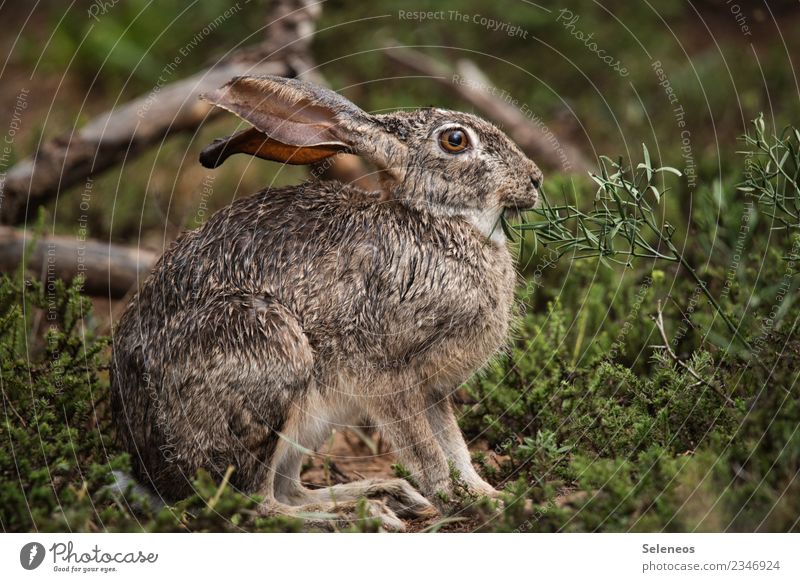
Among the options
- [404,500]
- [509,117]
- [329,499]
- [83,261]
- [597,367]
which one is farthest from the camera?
[509,117]

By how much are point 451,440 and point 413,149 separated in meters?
1.66

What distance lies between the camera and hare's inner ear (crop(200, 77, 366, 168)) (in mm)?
5020

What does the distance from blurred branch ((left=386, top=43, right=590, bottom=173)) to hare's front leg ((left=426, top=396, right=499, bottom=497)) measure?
16.9ft

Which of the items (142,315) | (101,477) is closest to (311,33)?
(142,315)

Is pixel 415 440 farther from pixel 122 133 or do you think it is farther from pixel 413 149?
pixel 122 133

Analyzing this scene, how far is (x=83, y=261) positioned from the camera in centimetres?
786

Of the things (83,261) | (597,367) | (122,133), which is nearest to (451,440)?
(597,367)

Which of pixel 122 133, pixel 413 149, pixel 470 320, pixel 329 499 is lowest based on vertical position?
pixel 329 499

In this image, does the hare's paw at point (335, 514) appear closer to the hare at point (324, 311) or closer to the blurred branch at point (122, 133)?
the hare at point (324, 311)

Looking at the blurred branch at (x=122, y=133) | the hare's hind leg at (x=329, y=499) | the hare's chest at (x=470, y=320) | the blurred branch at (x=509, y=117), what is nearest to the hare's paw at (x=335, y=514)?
the hare's hind leg at (x=329, y=499)

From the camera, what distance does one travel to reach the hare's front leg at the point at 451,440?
5430 millimetres

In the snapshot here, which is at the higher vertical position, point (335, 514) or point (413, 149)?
point (413, 149)

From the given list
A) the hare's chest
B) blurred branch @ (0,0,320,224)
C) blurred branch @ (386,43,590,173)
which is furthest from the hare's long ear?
blurred branch @ (386,43,590,173)

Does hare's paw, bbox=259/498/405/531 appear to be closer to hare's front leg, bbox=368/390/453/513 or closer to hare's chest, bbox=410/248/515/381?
hare's front leg, bbox=368/390/453/513
